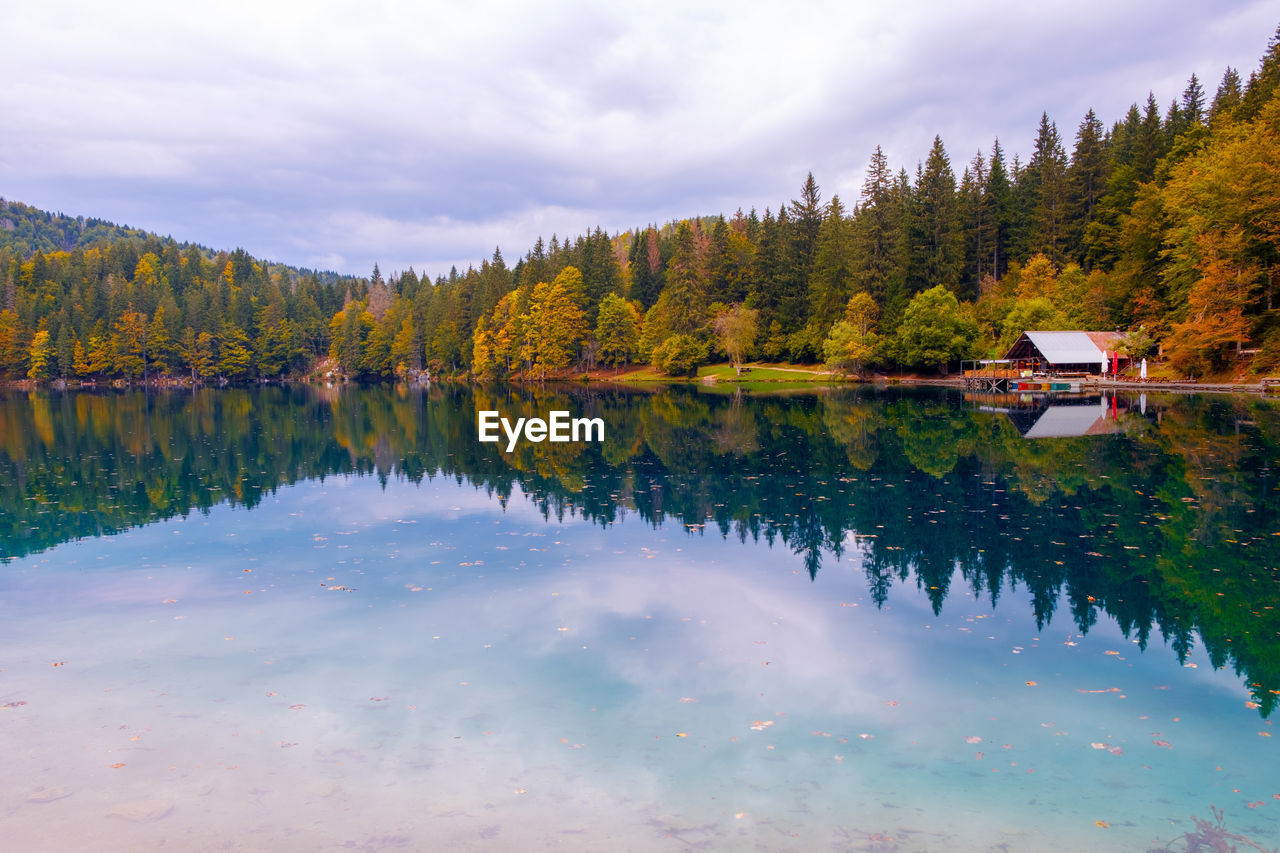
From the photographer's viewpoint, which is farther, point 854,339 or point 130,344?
point 130,344

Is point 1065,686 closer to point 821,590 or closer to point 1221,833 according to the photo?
point 1221,833

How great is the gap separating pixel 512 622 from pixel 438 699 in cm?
231

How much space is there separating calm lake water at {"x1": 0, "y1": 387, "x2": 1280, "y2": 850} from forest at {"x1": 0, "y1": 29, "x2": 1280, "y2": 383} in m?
40.5

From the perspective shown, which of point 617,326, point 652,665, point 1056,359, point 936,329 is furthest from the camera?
point 617,326

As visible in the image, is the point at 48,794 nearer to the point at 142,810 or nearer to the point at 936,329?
the point at 142,810

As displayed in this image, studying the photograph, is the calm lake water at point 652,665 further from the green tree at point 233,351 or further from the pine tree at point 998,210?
the green tree at point 233,351

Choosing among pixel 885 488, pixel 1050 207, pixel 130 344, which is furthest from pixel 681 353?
pixel 130 344

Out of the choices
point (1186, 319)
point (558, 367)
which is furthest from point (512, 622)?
point (558, 367)

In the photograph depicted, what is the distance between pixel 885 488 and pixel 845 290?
6226 centimetres

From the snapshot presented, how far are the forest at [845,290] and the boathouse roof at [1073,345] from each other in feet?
6.33

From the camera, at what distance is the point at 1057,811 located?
5.85 m

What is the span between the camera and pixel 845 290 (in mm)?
77688

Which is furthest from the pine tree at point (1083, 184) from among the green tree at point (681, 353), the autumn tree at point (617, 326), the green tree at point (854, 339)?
the autumn tree at point (617, 326)

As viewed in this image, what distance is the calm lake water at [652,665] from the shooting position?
19.5 feet
